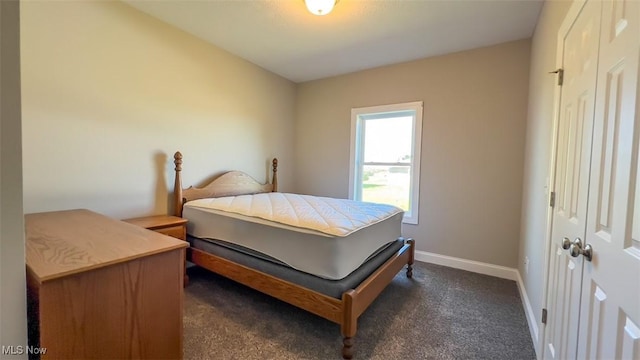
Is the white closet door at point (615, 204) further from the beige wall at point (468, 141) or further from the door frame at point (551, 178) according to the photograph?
the beige wall at point (468, 141)

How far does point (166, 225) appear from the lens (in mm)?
2361

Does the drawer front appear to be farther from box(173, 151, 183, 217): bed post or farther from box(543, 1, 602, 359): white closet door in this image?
box(543, 1, 602, 359): white closet door

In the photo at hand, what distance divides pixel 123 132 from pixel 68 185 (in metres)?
0.60

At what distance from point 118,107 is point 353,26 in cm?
230

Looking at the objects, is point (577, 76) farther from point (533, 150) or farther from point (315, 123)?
point (315, 123)

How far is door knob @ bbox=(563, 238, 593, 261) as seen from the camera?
1.01 meters

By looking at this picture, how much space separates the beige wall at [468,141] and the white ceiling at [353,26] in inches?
8.8

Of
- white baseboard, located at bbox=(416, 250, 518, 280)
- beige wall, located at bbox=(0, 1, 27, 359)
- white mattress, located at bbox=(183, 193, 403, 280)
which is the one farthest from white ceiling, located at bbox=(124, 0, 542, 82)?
white baseboard, located at bbox=(416, 250, 518, 280)

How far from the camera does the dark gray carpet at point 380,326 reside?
172 cm

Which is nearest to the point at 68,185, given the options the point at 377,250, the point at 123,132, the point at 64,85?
the point at 123,132

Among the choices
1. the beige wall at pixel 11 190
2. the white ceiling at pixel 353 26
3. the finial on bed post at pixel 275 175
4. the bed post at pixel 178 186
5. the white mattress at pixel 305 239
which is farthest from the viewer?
the finial on bed post at pixel 275 175

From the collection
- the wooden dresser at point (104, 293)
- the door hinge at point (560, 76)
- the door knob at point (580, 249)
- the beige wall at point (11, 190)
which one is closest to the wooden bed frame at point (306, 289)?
the wooden dresser at point (104, 293)

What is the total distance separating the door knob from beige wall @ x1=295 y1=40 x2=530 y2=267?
198cm

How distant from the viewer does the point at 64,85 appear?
2.07 meters
